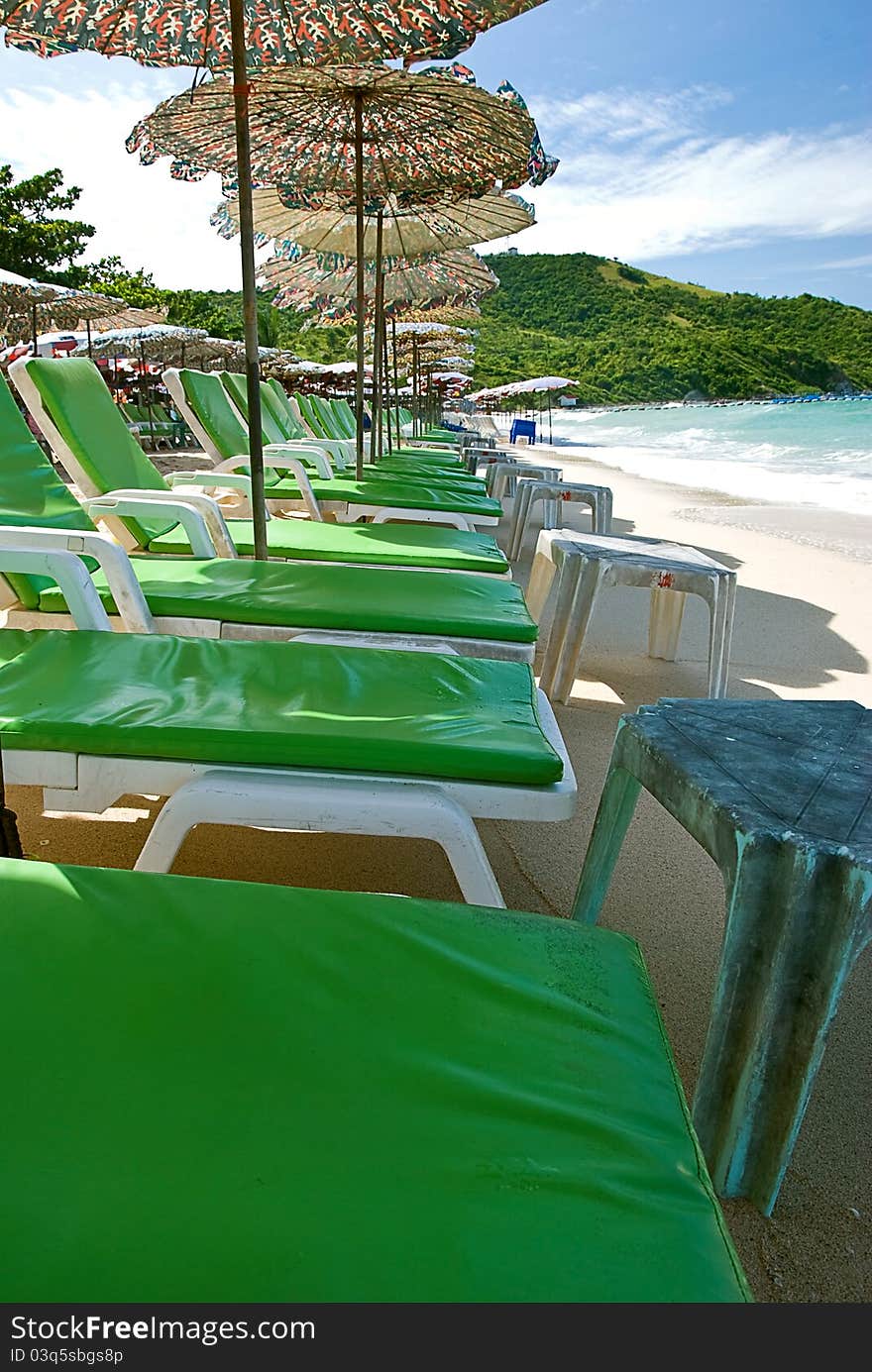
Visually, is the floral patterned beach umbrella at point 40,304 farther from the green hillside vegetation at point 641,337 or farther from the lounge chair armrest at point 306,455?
the green hillside vegetation at point 641,337

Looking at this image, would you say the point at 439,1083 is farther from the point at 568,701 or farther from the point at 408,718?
the point at 568,701

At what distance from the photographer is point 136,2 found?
3.03 metres

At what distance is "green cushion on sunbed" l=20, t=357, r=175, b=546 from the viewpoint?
3.42 meters

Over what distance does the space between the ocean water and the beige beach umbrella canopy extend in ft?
37.6

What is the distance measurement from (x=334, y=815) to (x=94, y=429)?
2.78 meters

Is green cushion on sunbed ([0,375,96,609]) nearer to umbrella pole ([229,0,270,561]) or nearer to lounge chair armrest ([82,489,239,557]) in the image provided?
lounge chair armrest ([82,489,239,557])

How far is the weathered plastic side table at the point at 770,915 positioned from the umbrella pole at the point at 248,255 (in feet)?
8.06

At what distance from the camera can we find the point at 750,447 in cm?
3519

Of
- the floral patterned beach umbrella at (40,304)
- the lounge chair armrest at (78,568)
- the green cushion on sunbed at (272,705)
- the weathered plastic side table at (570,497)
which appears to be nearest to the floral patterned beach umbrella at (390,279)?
the weathered plastic side table at (570,497)

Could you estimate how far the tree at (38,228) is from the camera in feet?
78.0

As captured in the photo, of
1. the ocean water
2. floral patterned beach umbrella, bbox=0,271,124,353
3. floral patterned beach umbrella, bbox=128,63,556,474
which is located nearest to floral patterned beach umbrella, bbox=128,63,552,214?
floral patterned beach umbrella, bbox=128,63,556,474

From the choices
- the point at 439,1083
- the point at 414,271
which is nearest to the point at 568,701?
the point at 439,1083

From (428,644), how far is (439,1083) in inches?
64.8

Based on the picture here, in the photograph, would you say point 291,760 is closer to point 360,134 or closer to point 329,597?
point 329,597
